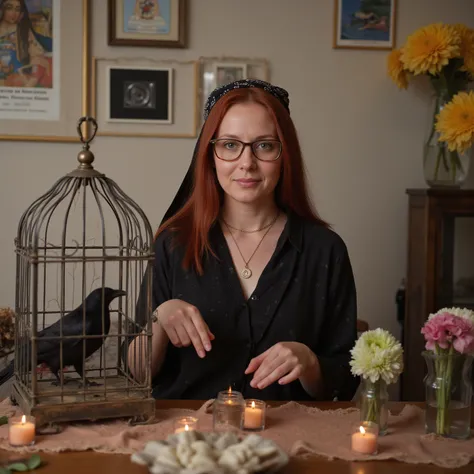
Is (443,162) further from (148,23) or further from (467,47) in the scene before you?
(148,23)

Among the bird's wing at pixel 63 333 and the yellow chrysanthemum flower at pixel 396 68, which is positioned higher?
the yellow chrysanthemum flower at pixel 396 68

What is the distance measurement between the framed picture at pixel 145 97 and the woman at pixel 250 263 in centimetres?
127

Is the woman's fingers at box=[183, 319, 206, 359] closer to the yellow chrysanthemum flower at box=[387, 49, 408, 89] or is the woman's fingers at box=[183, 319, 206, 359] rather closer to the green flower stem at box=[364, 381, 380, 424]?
the green flower stem at box=[364, 381, 380, 424]

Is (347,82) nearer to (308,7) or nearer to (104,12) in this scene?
(308,7)

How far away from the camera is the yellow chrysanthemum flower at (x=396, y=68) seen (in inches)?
130

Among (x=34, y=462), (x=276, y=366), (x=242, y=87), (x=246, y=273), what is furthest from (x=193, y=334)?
(x=242, y=87)

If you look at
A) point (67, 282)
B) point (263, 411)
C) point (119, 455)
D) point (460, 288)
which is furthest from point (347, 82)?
point (119, 455)

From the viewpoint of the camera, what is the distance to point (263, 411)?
57.8 inches

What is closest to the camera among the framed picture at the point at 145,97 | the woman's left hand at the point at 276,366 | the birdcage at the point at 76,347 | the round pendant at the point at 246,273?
the birdcage at the point at 76,347

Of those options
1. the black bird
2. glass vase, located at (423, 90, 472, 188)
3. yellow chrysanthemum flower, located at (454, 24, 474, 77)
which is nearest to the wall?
glass vase, located at (423, 90, 472, 188)

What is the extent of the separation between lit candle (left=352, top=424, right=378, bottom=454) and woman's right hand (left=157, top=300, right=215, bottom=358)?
422mm

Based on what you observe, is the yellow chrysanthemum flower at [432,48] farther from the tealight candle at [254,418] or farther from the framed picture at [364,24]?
the tealight candle at [254,418]

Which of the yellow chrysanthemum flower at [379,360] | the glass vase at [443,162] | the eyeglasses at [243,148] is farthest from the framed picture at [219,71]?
the yellow chrysanthemum flower at [379,360]

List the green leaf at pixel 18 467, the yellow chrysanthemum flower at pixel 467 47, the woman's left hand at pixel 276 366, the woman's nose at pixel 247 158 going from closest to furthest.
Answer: the green leaf at pixel 18 467 → the woman's left hand at pixel 276 366 → the woman's nose at pixel 247 158 → the yellow chrysanthemum flower at pixel 467 47
